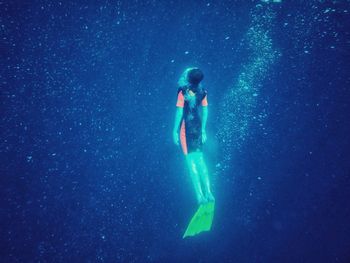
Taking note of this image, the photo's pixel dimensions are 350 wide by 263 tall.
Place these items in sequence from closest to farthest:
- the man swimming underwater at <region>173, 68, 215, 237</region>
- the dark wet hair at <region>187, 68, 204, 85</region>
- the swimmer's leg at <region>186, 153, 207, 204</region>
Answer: the dark wet hair at <region>187, 68, 204, 85</region>
the man swimming underwater at <region>173, 68, 215, 237</region>
the swimmer's leg at <region>186, 153, 207, 204</region>

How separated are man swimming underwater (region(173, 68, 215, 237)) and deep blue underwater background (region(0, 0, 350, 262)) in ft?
2.08

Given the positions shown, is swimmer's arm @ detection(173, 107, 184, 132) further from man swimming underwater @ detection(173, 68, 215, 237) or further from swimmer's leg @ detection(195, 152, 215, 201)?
swimmer's leg @ detection(195, 152, 215, 201)

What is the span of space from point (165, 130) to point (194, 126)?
0.89m

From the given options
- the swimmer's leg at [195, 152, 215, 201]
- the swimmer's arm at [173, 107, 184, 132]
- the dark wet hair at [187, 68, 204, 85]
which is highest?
the dark wet hair at [187, 68, 204, 85]

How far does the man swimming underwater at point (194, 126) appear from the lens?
2.48m

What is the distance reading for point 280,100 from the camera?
163 inches

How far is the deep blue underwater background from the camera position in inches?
115

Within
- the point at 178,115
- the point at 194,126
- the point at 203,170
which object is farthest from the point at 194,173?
the point at 178,115

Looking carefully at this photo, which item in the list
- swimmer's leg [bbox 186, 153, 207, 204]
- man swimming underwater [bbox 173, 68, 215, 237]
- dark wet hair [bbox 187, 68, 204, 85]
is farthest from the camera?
swimmer's leg [bbox 186, 153, 207, 204]

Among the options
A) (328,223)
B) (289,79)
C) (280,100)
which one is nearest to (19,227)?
(280,100)

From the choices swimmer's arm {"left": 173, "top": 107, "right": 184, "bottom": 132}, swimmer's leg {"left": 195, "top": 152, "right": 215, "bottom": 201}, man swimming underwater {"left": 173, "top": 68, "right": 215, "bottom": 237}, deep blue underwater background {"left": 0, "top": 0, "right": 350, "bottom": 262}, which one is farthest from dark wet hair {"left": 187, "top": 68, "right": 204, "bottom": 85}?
deep blue underwater background {"left": 0, "top": 0, "right": 350, "bottom": 262}

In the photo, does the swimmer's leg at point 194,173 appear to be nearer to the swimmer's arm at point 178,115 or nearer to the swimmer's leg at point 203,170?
the swimmer's leg at point 203,170

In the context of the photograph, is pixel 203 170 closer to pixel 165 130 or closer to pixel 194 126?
pixel 194 126

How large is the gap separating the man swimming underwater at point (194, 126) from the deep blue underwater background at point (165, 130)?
63 cm
